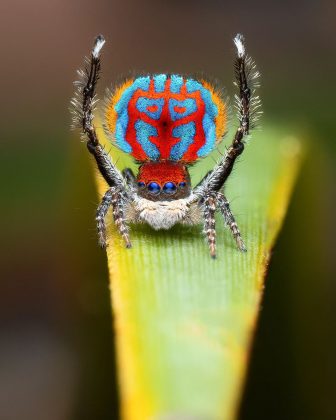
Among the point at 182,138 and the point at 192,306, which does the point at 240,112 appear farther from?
the point at 192,306

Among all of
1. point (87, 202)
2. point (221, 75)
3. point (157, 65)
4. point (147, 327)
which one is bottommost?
point (147, 327)

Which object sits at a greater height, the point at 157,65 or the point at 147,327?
the point at 157,65

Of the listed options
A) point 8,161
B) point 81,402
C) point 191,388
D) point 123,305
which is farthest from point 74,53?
point 191,388

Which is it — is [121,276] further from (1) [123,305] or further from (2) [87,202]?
(2) [87,202]

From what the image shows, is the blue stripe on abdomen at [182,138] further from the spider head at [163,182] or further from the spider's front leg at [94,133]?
the spider's front leg at [94,133]

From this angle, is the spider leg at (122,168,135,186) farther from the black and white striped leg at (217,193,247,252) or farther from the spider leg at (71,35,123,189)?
the black and white striped leg at (217,193,247,252)

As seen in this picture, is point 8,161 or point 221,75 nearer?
point 8,161

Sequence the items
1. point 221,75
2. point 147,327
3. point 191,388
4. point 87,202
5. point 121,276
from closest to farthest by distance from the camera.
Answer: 1. point 191,388
2. point 147,327
3. point 121,276
4. point 87,202
5. point 221,75
